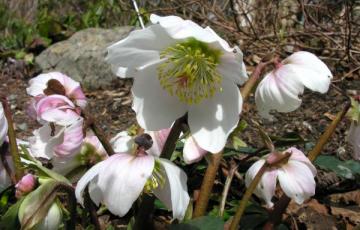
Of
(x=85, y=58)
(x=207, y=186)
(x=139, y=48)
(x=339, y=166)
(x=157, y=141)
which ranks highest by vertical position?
(x=139, y=48)

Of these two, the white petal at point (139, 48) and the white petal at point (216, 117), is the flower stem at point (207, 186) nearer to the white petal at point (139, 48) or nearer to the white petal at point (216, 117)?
the white petal at point (216, 117)

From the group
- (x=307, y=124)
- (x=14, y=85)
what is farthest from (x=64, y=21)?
(x=307, y=124)

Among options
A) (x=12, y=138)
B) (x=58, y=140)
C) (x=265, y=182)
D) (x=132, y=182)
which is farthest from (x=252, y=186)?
(x=12, y=138)

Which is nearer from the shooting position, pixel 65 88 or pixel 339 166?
pixel 65 88

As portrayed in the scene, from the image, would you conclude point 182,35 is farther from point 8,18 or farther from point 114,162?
point 8,18

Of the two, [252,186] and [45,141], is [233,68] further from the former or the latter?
[45,141]

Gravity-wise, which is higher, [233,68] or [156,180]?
[233,68]

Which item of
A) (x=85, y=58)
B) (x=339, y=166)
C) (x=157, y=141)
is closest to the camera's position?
(x=157, y=141)
